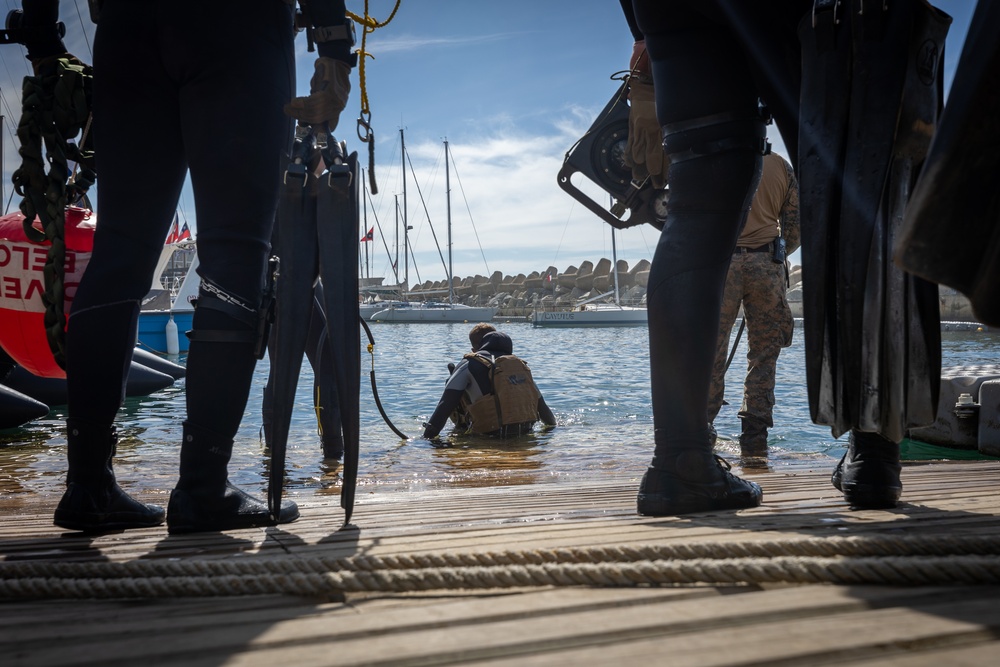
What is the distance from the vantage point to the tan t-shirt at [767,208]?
551 centimetres

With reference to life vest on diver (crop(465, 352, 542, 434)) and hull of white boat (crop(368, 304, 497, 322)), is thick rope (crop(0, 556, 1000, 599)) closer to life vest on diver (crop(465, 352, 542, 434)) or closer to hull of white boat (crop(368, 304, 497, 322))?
life vest on diver (crop(465, 352, 542, 434))

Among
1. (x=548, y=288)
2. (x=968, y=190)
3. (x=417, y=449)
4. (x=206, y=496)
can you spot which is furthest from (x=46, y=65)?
(x=548, y=288)

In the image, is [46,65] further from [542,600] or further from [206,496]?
[542,600]

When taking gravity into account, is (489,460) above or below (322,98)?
below

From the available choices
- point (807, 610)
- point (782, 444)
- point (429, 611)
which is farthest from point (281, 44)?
point (782, 444)

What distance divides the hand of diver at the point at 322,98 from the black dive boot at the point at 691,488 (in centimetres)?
123

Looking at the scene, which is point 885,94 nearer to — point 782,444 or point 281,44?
point 281,44

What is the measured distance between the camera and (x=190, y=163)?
6.78 feet

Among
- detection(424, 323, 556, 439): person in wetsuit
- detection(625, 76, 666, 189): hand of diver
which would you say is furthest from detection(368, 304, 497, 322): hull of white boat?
detection(625, 76, 666, 189): hand of diver

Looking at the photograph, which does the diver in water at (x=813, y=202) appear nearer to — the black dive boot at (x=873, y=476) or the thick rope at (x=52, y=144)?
the black dive boot at (x=873, y=476)

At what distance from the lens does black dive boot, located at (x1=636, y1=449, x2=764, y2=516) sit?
6.60 ft

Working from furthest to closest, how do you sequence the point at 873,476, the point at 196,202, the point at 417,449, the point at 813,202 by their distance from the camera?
the point at 417,449 → the point at 196,202 → the point at 873,476 → the point at 813,202

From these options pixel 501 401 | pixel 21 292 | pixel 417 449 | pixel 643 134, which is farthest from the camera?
pixel 501 401

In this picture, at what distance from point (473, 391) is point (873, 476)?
5568 millimetres
